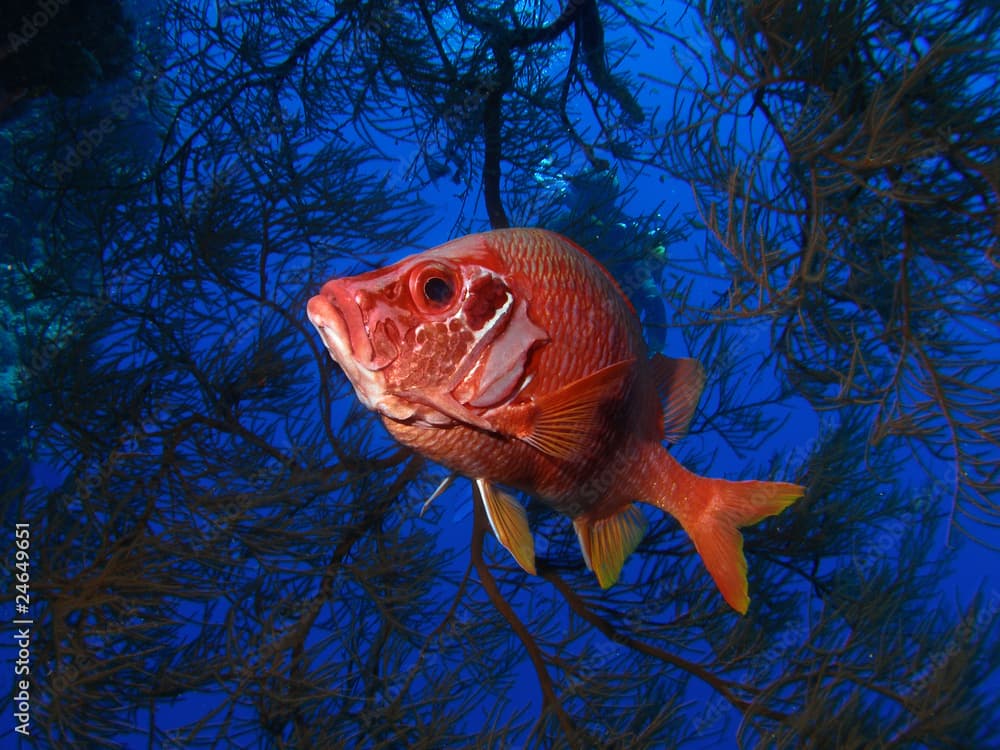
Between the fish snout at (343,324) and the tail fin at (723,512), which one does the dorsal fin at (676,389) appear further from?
the fish snout at (343,324)

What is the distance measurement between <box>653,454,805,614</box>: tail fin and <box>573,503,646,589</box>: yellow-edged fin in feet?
0.59

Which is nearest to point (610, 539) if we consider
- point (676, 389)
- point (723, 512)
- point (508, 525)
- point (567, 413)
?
point (723, 512)

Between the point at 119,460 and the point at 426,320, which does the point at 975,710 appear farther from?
the point at 119,460

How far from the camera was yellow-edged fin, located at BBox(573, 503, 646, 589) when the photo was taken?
1974 millimetres

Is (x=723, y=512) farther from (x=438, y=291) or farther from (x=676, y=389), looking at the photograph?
(x=438, y=291)

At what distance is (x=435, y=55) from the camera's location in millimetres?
4266

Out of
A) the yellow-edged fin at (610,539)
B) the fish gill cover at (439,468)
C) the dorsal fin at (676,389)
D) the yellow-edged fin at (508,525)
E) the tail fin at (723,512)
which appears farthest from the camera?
the fish gill cover at (439,468)

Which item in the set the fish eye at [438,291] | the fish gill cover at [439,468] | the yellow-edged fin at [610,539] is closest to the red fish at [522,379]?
the fish eye at [438,291]

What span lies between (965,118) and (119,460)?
5.44 m

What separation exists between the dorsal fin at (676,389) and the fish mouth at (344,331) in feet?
4.04

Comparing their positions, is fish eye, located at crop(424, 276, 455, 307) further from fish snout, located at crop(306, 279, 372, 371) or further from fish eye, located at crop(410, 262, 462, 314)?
fish snout, located at crop(306, 279, 372, 371)

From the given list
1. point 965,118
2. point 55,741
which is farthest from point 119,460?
point 965,118

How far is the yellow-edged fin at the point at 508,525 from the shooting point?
1654mm

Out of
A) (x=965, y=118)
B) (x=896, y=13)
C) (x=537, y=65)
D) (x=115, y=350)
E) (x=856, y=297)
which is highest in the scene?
(x=537, y=65)
